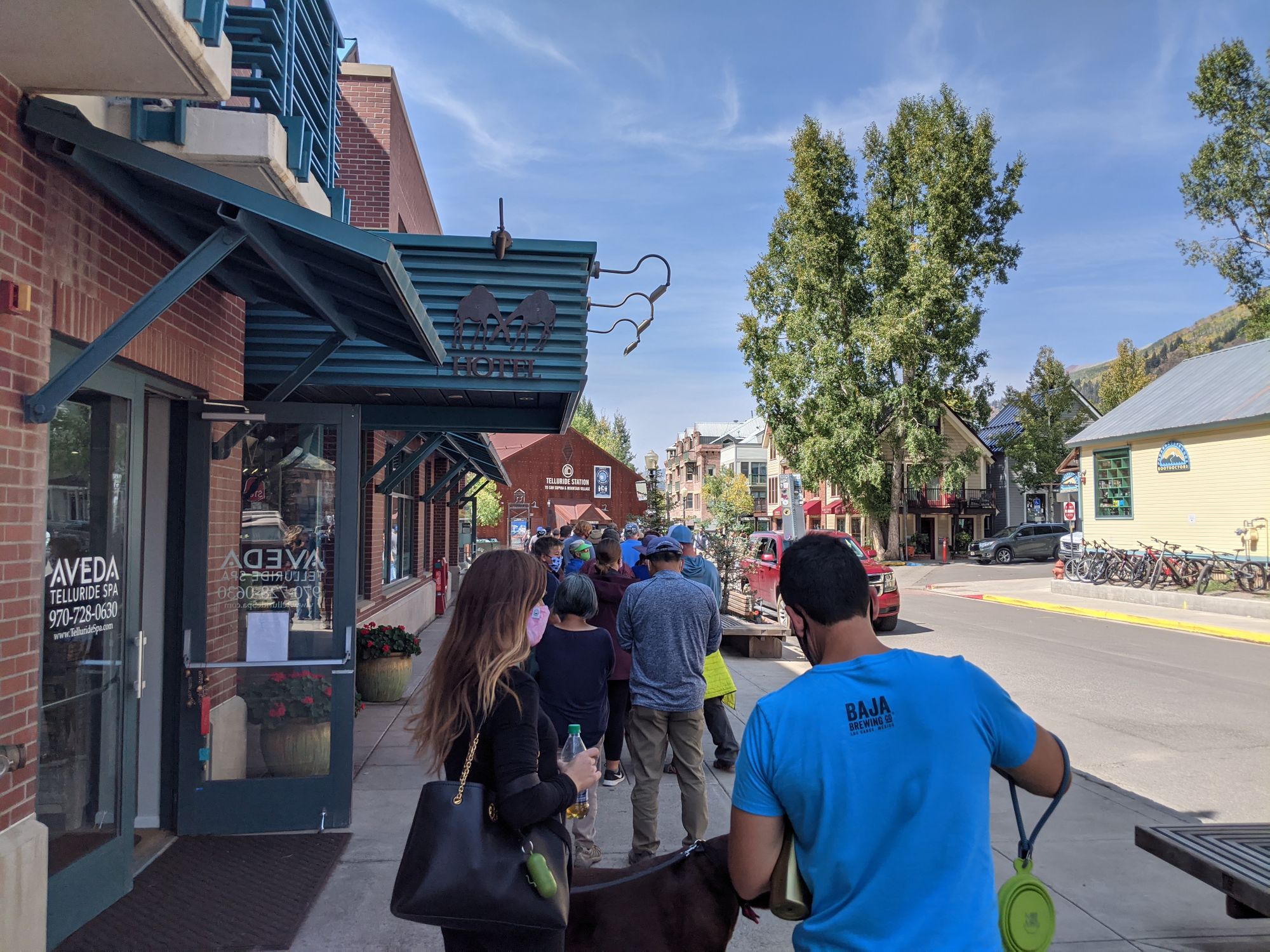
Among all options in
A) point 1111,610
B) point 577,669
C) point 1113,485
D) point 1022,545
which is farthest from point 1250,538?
point 577,669

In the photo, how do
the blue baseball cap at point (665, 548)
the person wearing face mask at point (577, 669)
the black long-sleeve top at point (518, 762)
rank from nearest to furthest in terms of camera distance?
the black long-sleeve top at point (518, 762)
the person wearing face mask at point (577, 669)
the blue baseball cap at point (665, 548)

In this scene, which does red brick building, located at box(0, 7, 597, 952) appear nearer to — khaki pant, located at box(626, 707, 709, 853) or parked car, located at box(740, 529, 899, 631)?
khaki pant, located at box(626, 707, 709, 853)

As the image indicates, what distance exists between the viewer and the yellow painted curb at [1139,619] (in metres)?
14.7

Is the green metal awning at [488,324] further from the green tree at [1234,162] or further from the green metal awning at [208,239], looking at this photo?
the green tree at [1234,162]

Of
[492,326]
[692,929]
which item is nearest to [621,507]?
[492,326]

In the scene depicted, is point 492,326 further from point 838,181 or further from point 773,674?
point 838,181

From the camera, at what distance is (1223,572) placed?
69.8ft

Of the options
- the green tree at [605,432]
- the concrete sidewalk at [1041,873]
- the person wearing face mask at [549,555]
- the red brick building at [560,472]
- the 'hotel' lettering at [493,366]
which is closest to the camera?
the concrete sidewalk at [1041,873]

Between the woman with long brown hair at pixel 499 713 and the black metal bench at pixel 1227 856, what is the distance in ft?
8.73

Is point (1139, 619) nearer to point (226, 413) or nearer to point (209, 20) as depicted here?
point (226, 413)

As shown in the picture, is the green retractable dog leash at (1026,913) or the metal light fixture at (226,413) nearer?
the green retractable dog leash at (1026,913)

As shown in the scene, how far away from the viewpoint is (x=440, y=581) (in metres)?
17.5

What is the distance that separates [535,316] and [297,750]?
3637 millimetres

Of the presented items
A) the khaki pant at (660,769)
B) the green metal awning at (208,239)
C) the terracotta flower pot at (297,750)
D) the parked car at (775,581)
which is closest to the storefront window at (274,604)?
the terracotta flower pot at (297,750)
